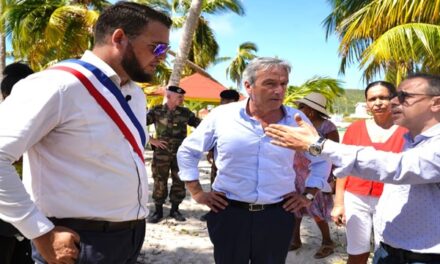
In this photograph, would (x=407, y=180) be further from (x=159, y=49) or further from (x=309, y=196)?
(x=159, y=49)

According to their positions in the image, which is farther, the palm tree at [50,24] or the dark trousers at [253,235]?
the palm tree at [50,24]

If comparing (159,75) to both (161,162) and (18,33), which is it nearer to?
(18,33)

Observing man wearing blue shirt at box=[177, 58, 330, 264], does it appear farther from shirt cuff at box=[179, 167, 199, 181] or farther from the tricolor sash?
the tricolor sash

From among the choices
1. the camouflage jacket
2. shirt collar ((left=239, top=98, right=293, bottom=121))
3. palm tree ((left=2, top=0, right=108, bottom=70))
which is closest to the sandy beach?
the camouflage jacket

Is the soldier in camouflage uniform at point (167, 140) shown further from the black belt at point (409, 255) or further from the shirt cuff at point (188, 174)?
the black belt at point (409, 255)

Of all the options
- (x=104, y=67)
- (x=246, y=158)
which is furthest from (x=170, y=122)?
(x=104, y=67)

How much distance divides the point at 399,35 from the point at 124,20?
7.01m

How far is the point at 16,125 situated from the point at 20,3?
12.5 meters

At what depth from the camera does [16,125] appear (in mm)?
1354

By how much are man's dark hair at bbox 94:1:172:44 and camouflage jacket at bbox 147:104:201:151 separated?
Result: 165 inches

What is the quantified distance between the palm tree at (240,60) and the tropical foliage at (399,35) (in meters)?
21.0

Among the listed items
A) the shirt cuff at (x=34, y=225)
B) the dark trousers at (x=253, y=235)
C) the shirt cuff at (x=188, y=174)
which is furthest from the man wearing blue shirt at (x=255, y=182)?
the shirt cuff at (x=34, y=225)

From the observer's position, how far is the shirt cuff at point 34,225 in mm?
1380

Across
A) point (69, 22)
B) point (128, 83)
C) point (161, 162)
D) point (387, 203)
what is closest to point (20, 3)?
point (69, 22)
